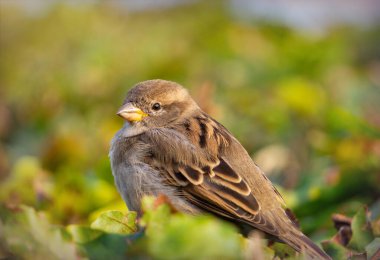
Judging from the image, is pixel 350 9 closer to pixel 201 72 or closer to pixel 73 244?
pixel 201 72

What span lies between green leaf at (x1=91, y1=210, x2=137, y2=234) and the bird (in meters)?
0.56

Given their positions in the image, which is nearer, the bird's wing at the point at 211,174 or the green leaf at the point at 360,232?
the green leaf at the point at 360,232

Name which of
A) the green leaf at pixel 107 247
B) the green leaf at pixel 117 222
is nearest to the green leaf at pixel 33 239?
the green leaf at pixel 107 247

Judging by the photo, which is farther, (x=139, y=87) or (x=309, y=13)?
(x=309, y=13)

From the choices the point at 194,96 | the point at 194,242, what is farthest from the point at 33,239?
the point at 194,96

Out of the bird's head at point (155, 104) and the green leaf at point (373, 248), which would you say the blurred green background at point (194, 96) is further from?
the green leaf at point (373, 248)

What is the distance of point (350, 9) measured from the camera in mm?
13828

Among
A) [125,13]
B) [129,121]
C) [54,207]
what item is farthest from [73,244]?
[125,13]

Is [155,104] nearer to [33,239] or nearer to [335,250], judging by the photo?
[335,250]

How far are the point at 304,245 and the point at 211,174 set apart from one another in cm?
54

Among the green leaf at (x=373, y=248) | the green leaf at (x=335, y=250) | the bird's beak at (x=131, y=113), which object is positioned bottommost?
the green leaf at (x=373, y=248)

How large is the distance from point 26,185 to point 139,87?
2.33 ft

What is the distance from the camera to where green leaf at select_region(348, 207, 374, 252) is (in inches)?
103

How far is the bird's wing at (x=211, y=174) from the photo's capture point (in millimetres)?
2965
